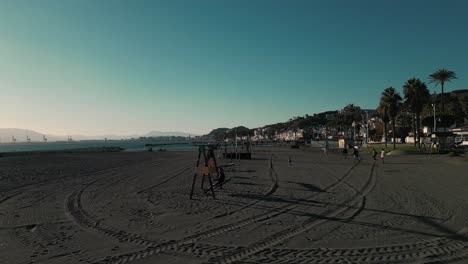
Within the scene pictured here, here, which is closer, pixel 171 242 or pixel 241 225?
pixel 171 242

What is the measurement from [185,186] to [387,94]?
48.2 meters

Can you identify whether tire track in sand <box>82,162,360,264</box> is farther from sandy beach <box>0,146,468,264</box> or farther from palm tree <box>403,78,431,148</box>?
palm tree <box>403,78,431,148</box>

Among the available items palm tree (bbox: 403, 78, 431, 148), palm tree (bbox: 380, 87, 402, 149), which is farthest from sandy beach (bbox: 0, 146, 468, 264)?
palm tree (bbox: 380, 87, 402, 149)

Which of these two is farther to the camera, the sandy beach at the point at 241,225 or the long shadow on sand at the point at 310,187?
the long shadow on sand at the point at 310,187

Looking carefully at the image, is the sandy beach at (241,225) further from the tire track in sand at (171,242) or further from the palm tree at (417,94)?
the palm tree at (417,94)

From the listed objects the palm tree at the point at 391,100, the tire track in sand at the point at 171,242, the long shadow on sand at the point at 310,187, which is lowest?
the tire track in sand at the point at 171,242

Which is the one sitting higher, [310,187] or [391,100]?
[391,100]

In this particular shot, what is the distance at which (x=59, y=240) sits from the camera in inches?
316

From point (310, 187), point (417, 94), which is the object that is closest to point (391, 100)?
point (417, 94)

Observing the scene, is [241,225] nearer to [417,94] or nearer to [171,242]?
[171,242]

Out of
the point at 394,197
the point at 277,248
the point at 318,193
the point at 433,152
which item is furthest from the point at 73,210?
the point at 433,152

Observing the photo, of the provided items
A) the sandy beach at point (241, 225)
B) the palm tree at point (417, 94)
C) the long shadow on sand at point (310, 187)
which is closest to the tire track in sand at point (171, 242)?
the sandy beach at point (241, 225)

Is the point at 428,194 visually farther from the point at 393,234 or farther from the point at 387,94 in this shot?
the point at 387,94

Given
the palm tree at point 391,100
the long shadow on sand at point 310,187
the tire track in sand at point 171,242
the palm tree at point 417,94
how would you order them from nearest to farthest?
the tire track in sand at point 171,242 < the long shadow on sand at point 310,187 < the palm tree at point 417,94 < the palm tree at point 391,100
